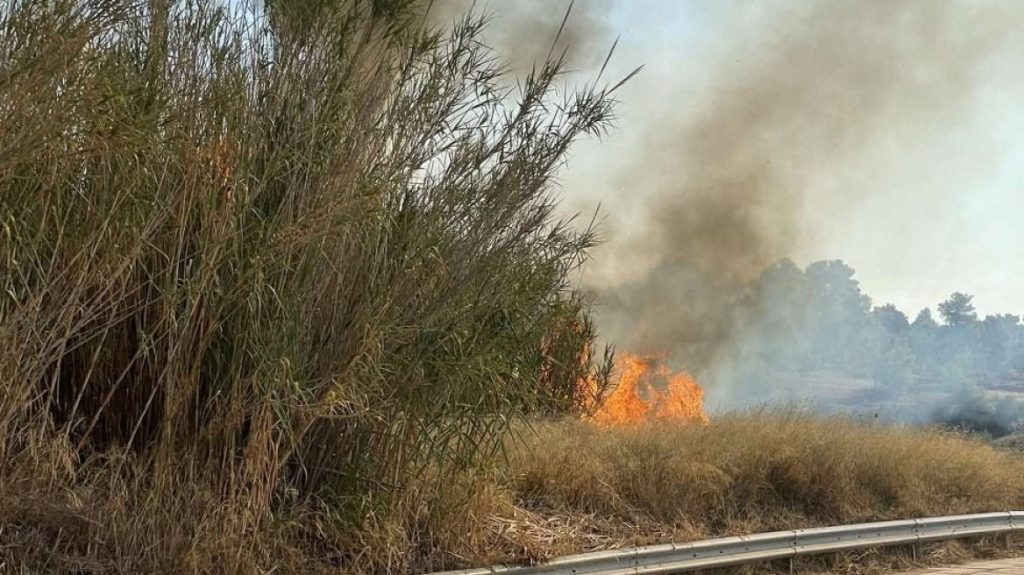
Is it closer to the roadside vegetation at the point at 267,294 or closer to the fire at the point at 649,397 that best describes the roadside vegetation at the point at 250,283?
the roadside vegetation at the point at 267,294

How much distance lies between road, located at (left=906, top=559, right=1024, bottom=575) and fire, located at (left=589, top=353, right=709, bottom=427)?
320cm

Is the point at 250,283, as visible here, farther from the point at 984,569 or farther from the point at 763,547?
the point at 984,569

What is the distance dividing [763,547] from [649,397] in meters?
8.11

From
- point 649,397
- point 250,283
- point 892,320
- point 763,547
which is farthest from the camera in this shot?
point 892,320

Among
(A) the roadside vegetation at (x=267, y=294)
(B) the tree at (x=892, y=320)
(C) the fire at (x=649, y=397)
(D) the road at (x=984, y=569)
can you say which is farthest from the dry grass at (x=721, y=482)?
(B) the tree at (x=892, y=320)

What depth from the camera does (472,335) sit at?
6074 mm

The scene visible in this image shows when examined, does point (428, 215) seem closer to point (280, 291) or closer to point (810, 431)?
point (280, 291)

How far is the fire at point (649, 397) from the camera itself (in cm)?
1209

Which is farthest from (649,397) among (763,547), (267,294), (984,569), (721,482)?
(267,294)

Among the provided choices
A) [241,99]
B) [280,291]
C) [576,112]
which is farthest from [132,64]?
[576,112]

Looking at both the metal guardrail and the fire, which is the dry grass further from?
the fire

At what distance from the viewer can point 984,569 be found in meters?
8.45

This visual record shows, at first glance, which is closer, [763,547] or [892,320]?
[763,547]

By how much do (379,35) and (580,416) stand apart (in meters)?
6.46
